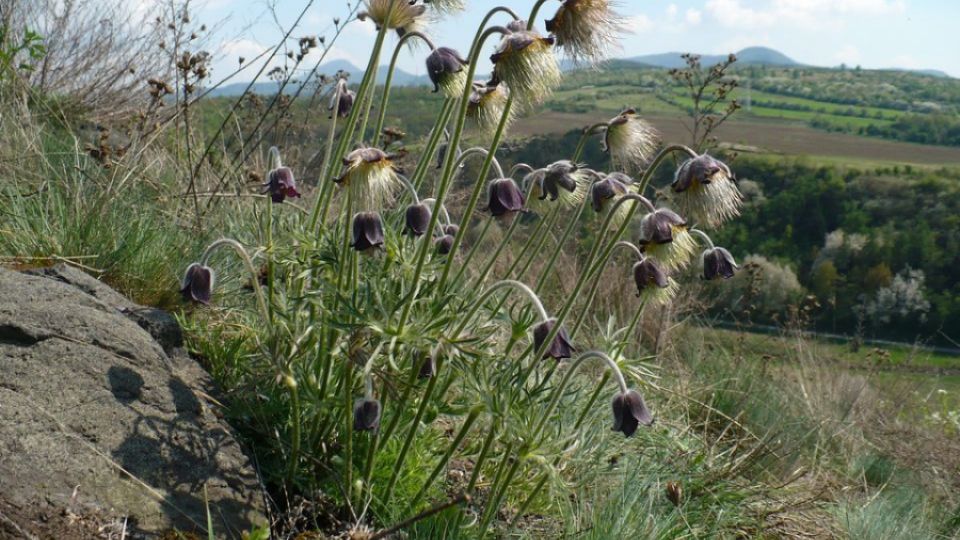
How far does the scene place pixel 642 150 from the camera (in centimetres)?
275

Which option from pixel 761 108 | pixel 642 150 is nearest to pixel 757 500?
pixel 642 150

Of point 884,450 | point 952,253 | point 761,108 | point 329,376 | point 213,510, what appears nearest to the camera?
point 213,510

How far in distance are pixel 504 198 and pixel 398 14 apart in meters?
0.67

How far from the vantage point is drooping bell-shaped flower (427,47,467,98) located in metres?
2.46

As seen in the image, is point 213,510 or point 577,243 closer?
point 213,510

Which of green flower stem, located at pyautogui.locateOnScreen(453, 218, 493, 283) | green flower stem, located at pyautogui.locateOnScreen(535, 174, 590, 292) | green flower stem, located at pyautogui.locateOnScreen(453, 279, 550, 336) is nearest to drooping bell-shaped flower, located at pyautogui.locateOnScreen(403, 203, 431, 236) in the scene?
green flower stem, located at pyautogui.locateOnScreen(453, 218, 493, 283)

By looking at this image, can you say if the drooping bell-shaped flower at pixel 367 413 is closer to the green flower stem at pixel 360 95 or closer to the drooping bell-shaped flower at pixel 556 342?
the drooping bell-shaped flower at pixel 556 342

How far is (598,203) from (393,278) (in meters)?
0.63

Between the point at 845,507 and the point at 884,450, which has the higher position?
the point at 845,507

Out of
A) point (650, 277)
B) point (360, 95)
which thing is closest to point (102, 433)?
point (360, 95)

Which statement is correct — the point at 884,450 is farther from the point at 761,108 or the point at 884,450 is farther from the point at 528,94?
the point at 761,108

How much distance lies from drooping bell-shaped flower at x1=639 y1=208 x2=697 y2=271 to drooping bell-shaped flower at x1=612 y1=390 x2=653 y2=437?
0.44 meters

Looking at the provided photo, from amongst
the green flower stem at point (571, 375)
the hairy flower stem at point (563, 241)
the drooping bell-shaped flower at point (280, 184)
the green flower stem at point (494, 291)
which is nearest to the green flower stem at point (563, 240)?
the hairy flower stem at point (563, 241)

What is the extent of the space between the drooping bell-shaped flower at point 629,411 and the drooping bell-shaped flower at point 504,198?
0.58 metres
